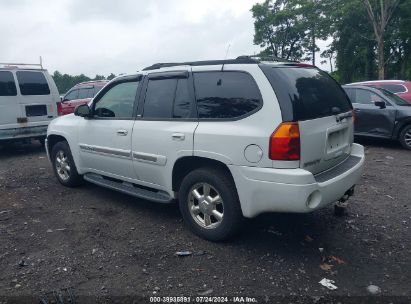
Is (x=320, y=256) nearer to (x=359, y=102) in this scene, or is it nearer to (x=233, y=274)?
(x=233, y=274)

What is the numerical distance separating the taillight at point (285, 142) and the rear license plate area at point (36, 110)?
722 centimetres

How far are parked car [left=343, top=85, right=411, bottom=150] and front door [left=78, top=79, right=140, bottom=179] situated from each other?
651cm

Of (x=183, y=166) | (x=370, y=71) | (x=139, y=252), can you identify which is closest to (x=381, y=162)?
(x=183, y=166)

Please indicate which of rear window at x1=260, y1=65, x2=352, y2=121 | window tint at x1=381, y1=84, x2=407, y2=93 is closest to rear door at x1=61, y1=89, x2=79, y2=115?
window tint at x1=381, y1=84, x2=407, y2=93

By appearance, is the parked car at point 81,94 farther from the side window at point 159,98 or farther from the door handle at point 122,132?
the side window at point 159,98

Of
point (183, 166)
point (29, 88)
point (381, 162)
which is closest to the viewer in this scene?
point (183, 166)

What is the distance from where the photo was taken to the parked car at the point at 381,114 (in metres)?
8.50

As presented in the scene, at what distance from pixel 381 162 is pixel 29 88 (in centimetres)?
810

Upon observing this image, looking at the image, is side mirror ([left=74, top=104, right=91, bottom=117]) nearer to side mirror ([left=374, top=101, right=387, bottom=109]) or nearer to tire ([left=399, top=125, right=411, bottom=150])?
side mirror ([left=374, top=101, right=387, bottom=109])

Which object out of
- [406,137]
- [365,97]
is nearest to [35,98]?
[365,97]

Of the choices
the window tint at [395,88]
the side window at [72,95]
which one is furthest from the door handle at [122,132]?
the side window at [72,95]

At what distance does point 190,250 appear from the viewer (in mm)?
3756

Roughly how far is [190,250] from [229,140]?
124cm

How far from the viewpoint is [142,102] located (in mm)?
4422
